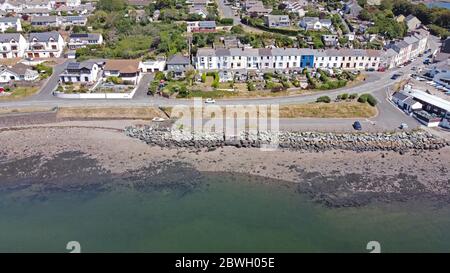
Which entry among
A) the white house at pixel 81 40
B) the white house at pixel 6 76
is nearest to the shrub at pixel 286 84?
the white house at pixel 81 40

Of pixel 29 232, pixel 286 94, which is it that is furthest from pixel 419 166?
pixel 29 232

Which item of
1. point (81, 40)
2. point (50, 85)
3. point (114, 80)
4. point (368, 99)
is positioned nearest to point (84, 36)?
point (81, 40)

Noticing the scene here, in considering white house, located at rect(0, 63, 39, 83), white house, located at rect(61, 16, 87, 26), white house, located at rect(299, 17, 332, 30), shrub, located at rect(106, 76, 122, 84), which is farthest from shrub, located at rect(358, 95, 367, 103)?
white house, located at rect(61, 16, 87, 26)

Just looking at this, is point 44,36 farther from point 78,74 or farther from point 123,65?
point 123,65

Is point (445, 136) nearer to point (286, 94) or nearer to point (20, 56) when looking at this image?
point (286, 94)

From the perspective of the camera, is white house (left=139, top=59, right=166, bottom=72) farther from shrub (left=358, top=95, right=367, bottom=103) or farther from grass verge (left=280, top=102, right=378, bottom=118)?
shrub (left=358, top=95, right=367, bottom=103)

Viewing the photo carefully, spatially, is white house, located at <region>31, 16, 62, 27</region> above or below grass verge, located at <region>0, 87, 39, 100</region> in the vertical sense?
above

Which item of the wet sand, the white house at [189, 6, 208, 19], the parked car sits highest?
the white house at [189, 6, 208, 19]
